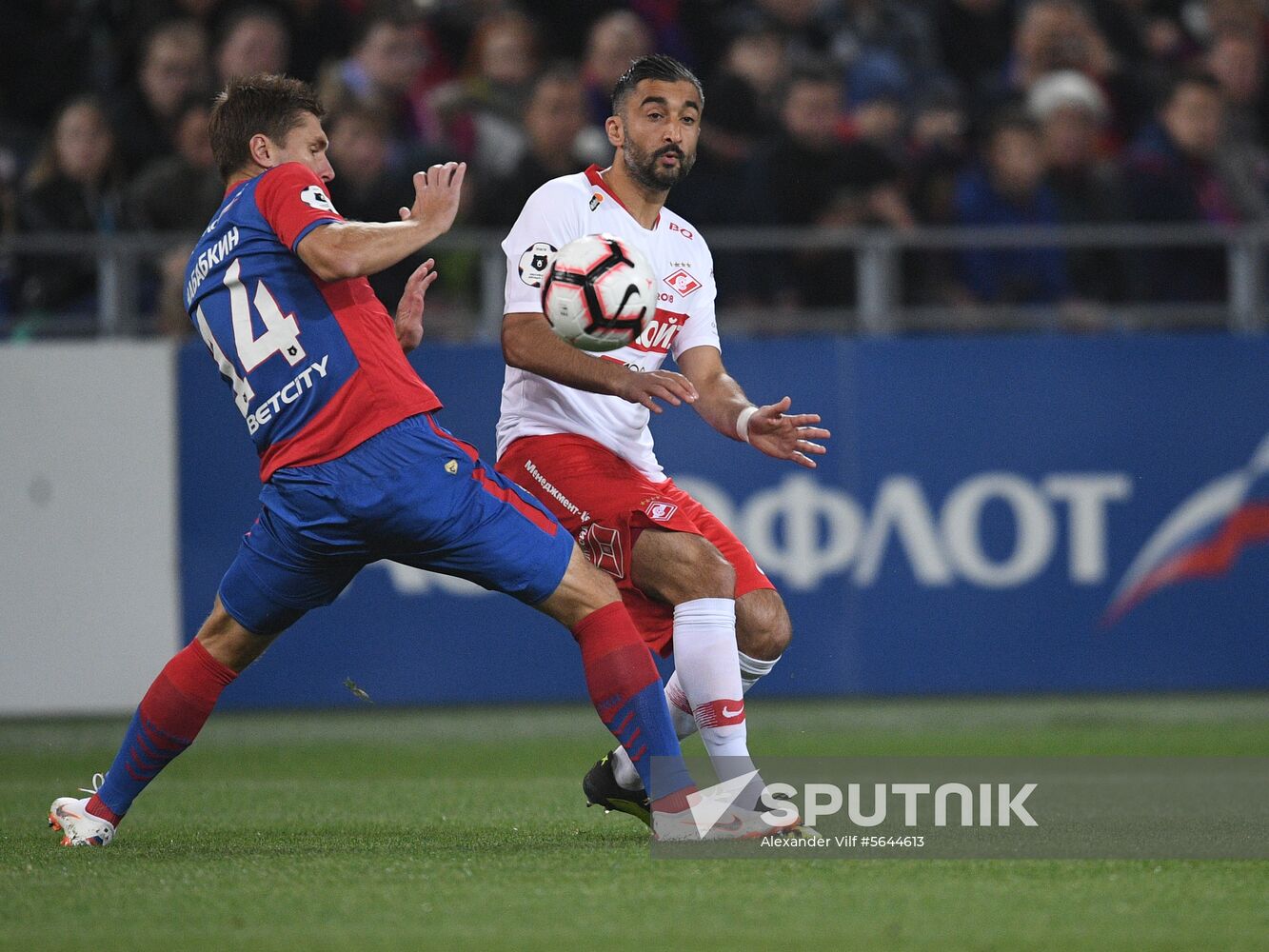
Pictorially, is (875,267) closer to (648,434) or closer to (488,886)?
(648,434)

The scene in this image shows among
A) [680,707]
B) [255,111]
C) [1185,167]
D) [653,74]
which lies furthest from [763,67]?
[255,111]

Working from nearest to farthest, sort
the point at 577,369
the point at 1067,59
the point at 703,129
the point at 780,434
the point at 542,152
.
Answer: the point at 577,369 < the point at 780,434 < the point at 542,152 < the point at 703,129 < the point at 1067,59

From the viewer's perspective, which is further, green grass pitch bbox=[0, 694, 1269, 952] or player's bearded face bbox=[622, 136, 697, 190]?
player's bearded face bbox=[622, 136, 697, 190]

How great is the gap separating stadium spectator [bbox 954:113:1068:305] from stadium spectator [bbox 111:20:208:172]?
445 centimetres

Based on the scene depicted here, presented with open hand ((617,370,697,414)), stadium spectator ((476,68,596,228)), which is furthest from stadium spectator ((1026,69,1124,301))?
open hand ((617,370,697,414))

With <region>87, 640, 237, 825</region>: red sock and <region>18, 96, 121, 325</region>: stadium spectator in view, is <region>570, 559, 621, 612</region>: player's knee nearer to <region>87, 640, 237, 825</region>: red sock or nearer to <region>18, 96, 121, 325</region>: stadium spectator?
<region>87, 640, 237, 825</region>: red sock

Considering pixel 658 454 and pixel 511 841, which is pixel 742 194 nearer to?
pixel 658 454

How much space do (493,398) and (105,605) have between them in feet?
7.41

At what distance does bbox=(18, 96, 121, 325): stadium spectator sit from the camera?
9.80 metres

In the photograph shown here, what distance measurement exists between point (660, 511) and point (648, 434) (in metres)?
0.35

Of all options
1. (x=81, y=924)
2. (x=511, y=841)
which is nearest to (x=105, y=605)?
(x=511, y=841)

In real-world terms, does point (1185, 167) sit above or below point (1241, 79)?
below

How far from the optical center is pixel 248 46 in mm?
10531

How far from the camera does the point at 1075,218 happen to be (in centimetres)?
1109
